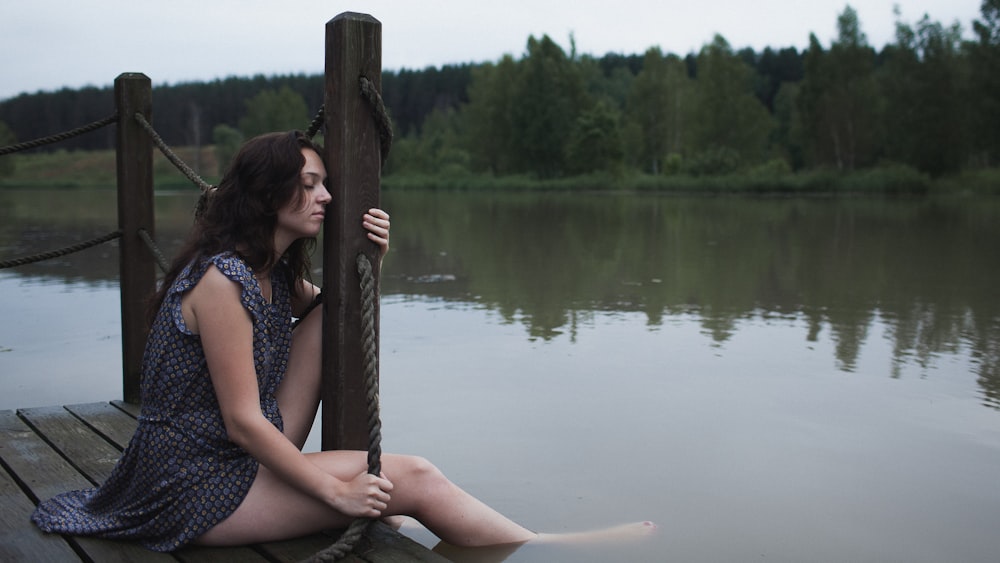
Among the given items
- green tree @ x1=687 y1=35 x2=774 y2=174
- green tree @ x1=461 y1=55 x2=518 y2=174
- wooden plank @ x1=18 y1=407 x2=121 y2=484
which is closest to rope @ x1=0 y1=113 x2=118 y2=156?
wooden plank @ x1=18 y1=407 x2=121 y2=484

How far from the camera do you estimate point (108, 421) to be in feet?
11.4

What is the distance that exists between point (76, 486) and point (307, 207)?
113cm

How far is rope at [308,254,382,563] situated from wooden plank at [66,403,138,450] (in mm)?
1206

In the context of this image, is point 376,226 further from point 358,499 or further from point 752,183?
point 752,183

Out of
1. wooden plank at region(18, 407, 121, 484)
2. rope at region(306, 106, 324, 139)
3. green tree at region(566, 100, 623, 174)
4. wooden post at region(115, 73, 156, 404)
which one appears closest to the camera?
rope at region(306, 106, 324, 139)

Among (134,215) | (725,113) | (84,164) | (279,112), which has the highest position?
(279,112)

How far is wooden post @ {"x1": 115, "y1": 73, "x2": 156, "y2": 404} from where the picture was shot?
382 cm

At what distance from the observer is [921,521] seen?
3.32 m

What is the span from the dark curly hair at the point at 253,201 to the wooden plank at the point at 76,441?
96 centimetres

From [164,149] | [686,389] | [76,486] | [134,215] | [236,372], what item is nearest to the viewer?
[236,372]

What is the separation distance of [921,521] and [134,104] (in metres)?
3.29

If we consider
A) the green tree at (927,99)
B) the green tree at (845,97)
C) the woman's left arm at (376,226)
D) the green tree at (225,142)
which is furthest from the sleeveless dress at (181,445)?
the green tree at (225,142)

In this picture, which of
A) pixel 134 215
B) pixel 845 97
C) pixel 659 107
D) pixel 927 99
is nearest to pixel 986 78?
pixel 927 99

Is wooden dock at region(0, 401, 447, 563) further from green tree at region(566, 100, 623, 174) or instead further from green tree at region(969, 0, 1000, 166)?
green tree at region(566, 100, 623, 174)
